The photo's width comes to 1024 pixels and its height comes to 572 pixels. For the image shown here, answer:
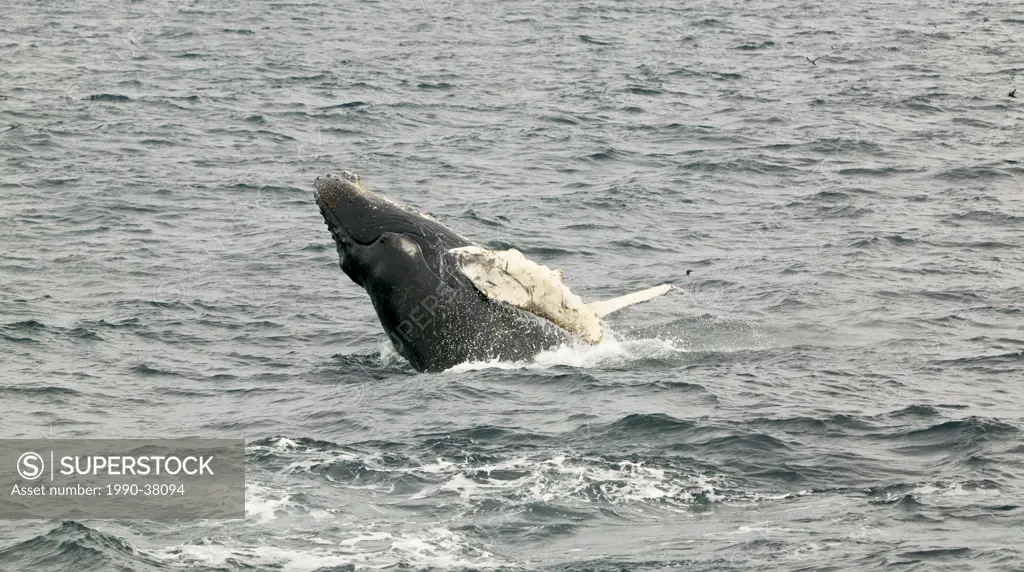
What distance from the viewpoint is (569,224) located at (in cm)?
3428

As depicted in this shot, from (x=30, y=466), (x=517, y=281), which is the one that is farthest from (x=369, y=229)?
(x=30, y=466)

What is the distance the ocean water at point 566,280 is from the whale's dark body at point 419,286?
1.89 feet

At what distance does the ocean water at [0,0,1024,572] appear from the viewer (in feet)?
54.1

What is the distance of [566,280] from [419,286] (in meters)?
9.04

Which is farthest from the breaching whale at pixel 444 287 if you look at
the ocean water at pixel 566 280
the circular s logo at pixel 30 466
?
the circular s logo at pixel 30 466

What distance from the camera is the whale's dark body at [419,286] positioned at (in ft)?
68.7

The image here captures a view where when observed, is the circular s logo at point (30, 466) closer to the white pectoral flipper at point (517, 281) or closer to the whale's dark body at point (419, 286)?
the whale's dark body at point (419, 286)

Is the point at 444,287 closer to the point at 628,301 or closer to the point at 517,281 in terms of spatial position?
the point at 517,281

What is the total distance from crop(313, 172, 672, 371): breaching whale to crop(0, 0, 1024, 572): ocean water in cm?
70

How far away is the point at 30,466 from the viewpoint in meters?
19.2

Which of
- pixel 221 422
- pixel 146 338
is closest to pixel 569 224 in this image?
pixel 146 338

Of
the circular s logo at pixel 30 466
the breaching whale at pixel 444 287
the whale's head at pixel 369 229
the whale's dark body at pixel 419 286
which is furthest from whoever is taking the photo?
the whale's head at pixel 369 229

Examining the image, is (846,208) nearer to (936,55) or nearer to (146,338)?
(146,338)

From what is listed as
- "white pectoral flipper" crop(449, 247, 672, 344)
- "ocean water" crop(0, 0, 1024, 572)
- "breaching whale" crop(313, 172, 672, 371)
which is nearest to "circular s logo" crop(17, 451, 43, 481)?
"ocean water" crop(0, 0, 1024, 572)
